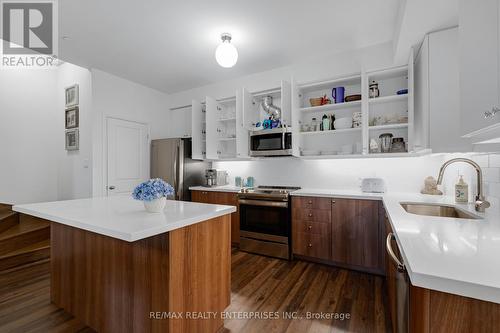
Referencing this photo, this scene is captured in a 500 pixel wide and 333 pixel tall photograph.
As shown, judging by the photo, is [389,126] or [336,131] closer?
[389,126]

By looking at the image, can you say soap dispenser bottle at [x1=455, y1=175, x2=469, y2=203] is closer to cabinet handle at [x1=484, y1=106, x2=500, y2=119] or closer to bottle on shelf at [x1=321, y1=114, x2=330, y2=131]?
cabinet handle at [x1=484, y1=106, x2=500, y2=119]

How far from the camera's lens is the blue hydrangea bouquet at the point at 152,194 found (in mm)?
1486

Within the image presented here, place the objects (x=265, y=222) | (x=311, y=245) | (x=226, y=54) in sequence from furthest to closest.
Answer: (x=265, y=222), (x=311, y=245), (x=226, y=54)

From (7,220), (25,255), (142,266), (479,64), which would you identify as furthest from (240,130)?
(7,220)

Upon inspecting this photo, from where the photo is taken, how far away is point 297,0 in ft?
6.66

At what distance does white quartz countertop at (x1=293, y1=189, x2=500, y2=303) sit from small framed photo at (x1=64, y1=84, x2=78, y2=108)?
4.82 m

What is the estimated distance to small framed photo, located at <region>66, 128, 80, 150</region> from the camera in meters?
3.75

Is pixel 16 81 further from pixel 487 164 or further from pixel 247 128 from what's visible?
pixel 487 164

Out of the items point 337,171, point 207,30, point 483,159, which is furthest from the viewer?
point 337,171

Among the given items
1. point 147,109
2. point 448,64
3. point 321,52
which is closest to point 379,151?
point 448,64

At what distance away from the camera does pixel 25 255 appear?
2.87 meters

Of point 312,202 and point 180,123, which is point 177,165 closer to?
point 180,123

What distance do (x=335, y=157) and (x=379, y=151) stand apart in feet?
1.74

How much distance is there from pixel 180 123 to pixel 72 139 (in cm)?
184
